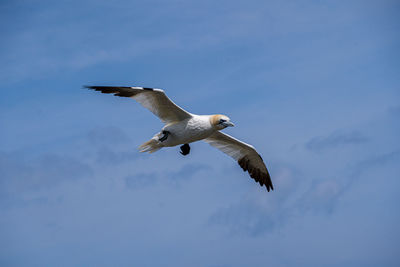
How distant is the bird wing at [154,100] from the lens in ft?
62.1

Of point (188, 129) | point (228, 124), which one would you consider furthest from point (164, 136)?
point (228, 124)

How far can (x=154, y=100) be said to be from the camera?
63.6ft

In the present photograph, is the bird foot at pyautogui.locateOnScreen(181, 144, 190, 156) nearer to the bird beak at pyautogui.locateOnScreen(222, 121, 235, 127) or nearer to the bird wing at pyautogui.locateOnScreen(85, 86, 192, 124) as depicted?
the bird wing at pyautogui.locateOnScreen(85, 86, 192, 124)

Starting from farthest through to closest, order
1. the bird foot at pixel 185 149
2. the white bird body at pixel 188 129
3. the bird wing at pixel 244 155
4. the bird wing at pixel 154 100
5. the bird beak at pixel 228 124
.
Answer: the bird wing at pixel 244 155 → the bird foot at pixel 185 149 → the bird beak at pixel 228 124 → the white bird body at pixel 188 129 → the bird wing at pixel 154 100

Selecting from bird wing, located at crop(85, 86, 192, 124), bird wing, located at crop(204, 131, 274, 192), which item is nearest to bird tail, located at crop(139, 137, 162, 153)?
bird wing, located at crop(85, 86, 192, 124)

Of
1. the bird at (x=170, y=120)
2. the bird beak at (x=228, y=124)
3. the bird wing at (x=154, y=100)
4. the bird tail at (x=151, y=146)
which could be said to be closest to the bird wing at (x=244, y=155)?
the bird at (x=170, y=120)

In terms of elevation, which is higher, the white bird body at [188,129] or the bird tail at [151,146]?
the white bird body at [188,129]

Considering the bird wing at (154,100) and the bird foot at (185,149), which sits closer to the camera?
the bird wing at (154,100)

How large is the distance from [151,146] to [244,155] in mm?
4639

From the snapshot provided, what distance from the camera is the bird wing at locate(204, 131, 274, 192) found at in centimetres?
2278

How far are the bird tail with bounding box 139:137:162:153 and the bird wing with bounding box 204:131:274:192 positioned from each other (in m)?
3.04

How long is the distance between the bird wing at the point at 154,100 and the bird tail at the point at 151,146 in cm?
87

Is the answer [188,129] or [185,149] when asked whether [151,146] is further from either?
[188,129]

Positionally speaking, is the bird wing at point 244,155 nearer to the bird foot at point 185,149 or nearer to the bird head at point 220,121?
the bird foot at point 185,149
